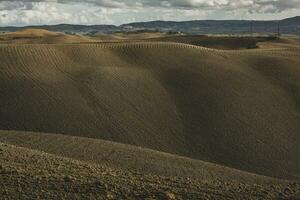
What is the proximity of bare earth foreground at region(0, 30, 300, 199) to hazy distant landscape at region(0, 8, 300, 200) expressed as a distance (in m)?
0.05

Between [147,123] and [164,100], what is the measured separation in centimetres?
340

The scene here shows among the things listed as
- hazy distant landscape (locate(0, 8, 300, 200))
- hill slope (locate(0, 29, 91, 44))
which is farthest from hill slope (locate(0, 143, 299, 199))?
hill slope (locate(0, 29, 91, 44))

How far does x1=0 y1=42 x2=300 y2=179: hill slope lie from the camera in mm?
24781

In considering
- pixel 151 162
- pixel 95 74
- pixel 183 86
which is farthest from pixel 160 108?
pixel 151 162

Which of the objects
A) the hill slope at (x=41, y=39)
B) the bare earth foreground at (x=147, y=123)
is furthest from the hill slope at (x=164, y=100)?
the hill slope at (x=41, y=39)

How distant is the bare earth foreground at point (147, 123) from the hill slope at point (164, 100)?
57 mm

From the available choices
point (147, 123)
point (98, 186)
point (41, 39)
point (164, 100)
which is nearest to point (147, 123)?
point (147, 123)

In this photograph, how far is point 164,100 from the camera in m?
29.8

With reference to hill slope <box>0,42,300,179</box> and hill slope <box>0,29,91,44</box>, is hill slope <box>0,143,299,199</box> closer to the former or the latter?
hill slope <box>0,42,300,179</box>

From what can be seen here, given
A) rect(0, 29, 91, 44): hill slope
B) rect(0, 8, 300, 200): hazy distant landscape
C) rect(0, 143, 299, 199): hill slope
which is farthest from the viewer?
rect(0, 29, 91, 44): hill slope

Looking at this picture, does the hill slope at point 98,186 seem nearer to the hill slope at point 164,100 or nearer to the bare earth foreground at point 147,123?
the bare earth foreground at point 147,123

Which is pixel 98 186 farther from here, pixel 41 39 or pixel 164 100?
pixel 41 39

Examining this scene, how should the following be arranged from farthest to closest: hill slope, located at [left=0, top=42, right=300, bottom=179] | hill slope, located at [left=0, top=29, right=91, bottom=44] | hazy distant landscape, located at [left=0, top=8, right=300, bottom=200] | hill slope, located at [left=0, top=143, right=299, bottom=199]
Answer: hill slope, located at [left=0, top=29, right=91, bottom=44]
hill slope, located at [left=0, top=42, right=300, bottom=179]
hazy distant landscape, located at [left=0, top=8, right=300, bottom=200]
hill slope, located at [left=0, top=143, right=299, bottom=199]

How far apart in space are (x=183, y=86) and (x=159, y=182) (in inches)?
792
